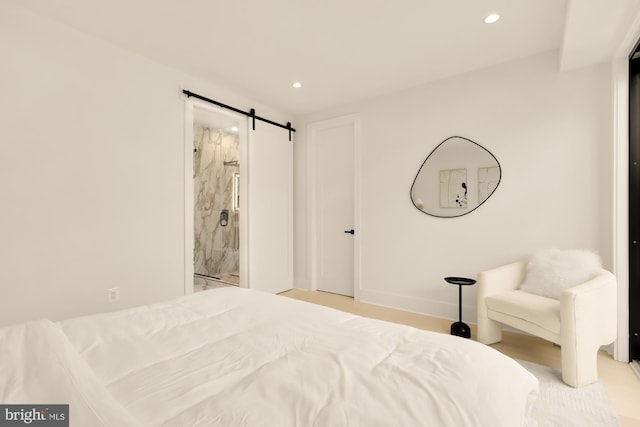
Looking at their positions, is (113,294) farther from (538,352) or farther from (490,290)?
(538,352)

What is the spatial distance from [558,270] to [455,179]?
1.27 m

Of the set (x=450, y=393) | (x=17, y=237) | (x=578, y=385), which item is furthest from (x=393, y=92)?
(x=17, y=237)

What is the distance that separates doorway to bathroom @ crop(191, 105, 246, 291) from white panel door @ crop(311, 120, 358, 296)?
66.9 inches

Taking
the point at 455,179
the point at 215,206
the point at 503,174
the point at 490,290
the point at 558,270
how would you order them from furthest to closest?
the point at 215,206 < the point at 455,179 < the point at 503,174 < the point at 490,290 < the point at 558,270

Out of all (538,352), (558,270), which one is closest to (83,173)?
(558,270)

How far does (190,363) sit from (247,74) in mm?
2972

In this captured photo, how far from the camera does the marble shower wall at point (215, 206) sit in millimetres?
5430

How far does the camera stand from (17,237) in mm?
2148

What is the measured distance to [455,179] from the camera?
10.8 ft

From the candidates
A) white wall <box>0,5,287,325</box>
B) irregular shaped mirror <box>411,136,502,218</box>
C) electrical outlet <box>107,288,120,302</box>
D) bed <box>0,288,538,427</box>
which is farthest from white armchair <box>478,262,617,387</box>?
electrical outlet <box>107,288,120,302</box>

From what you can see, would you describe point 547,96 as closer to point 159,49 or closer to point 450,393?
point 450,393

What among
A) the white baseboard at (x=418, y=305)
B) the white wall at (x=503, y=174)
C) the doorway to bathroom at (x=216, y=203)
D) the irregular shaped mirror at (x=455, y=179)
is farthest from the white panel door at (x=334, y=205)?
the doorway to bathroom at (x=216, y=203)

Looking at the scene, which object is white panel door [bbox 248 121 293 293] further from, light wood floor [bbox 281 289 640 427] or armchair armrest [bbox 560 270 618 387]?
armchair armrest [bbox 560 270 618 387]

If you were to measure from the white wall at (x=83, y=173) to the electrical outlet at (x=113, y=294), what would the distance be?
0.11 feet
